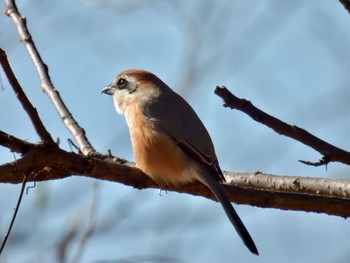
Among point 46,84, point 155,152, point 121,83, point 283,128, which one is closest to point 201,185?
point 155,152

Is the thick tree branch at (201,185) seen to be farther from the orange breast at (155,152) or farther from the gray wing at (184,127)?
the gray wing at (184,127)

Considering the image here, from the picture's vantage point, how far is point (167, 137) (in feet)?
11.9

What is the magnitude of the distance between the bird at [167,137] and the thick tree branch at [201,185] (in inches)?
5.1

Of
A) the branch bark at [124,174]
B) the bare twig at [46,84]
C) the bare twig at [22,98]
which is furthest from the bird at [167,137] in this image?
the bare twig at [22,98]

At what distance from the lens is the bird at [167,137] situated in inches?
119

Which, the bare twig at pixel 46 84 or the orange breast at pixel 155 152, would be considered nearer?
the bare twig at pixel 46 84

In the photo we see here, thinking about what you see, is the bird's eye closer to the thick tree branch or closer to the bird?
the bird

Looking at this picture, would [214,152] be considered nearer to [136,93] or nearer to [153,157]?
[153,157]

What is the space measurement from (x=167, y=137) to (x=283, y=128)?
1.56m

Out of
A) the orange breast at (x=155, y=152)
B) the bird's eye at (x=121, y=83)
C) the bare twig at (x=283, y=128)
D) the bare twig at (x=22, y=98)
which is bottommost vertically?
the bare twig at (x=283, y=128)

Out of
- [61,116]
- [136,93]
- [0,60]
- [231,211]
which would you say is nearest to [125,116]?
[136,93]

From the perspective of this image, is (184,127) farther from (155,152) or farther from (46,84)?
(46,84)

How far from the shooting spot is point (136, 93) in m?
4.16

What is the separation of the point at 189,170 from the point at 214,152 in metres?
0.24
